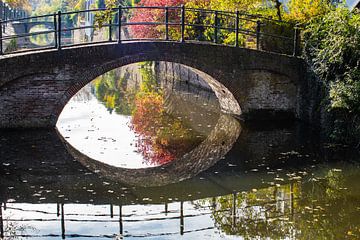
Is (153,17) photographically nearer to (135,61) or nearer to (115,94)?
(115,94)

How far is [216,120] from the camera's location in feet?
60.6

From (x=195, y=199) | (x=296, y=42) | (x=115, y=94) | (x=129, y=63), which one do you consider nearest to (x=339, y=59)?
(x=296, y=42)

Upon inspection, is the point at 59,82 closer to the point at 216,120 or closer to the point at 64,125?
the point at 64,125

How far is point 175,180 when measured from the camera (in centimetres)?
1173

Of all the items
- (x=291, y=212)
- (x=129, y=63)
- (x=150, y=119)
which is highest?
(x=129, y=63)

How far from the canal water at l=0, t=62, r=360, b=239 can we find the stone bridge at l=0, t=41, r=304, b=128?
2.01ft

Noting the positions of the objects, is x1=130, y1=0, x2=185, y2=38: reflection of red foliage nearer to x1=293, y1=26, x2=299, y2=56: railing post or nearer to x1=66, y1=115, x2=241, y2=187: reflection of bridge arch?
x1=293, y1=26, x2=299, y2=56: railing post

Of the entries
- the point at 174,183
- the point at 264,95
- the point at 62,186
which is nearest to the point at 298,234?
the point at 174,183

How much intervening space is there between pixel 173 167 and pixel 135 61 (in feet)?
14.4

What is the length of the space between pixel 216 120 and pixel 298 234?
9.88m

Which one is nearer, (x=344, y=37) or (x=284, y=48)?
(x=344, y=37)

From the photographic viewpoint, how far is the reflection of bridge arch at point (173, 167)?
11.8 meters

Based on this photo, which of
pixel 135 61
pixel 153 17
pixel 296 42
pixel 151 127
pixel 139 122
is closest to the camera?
pixel 135 61

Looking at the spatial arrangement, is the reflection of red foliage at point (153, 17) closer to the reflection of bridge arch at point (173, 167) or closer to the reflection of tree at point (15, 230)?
the reflection of bridge arch at point (173, 167)
